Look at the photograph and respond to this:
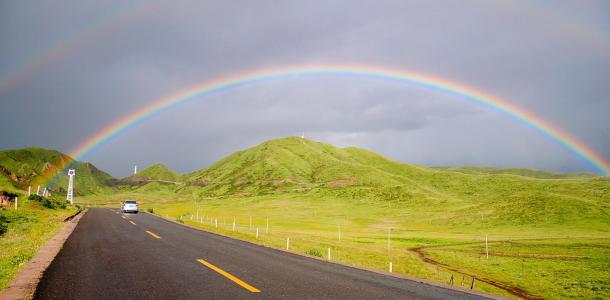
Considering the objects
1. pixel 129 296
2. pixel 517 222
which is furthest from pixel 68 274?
pixel 517 222

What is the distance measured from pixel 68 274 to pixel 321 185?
167m

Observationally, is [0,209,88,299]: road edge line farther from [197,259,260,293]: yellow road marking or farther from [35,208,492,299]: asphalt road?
[197,259,260,293]: yellow road marking

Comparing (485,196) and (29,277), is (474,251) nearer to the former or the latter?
(29,277)

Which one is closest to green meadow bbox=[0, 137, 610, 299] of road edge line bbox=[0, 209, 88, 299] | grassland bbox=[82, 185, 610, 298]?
grassland bbox=[82, 185, 610, 298]

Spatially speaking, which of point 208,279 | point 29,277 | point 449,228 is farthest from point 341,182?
point 29,277

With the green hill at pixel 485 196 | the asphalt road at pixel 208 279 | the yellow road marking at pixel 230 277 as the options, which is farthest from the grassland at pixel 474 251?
the yellow road marking at pixel 230 277

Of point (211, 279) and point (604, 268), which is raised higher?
point (211, 279)

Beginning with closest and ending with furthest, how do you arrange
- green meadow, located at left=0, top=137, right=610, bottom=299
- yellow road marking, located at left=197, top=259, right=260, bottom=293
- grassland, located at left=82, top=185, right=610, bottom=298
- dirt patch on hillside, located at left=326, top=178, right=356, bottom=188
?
1. yellow road marking, located at left=197, top=259, right=260, bottom=293
2. grassland, located at left=82, top=185, right=610, bottom=298
3. green meadow, located at left=0, top=137, right=610, bottom=299
4. dirt patch on hillside, located at left=326, top=178, right=356, bottom=188

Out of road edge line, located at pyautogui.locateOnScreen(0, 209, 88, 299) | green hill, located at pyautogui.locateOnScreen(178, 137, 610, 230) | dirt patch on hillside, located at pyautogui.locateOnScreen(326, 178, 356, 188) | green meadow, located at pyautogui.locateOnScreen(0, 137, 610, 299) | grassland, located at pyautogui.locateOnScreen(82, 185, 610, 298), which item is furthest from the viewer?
dirt patch on hillside, located at pyautogui.locateOnScreen(326, 178, 356, 188)

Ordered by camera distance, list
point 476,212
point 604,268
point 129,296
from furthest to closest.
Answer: point 476,212 → point 604,268 → point 129,296

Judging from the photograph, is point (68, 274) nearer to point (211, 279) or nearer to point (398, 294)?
point (211, 279)

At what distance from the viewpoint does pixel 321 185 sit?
582ft

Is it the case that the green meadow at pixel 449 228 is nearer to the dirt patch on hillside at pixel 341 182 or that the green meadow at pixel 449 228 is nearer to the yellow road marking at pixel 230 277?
the dirt patch on hillside at pixel 341 182

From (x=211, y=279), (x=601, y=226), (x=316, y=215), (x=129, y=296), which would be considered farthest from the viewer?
(x=316, y=215)
